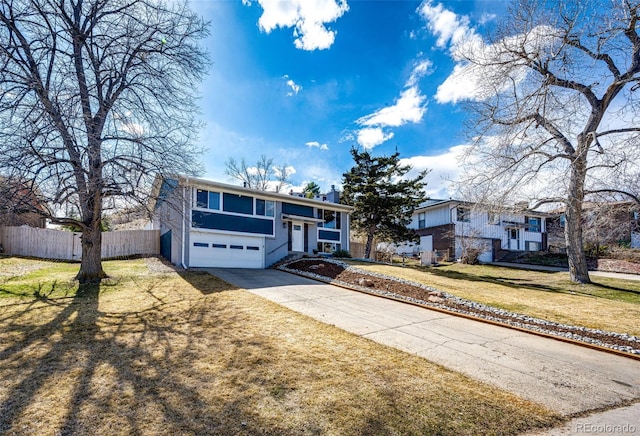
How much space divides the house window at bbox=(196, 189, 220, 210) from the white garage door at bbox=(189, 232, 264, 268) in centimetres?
142

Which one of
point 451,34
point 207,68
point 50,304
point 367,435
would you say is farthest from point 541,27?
point 50,304

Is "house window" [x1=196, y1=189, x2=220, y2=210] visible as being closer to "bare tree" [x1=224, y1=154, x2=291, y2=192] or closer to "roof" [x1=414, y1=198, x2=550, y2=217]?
"roof" [x1=414, y1=198, x2=550, y2=217]

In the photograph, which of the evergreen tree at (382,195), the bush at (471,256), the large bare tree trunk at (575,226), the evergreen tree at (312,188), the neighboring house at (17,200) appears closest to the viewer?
the neighboring house at (17,200)

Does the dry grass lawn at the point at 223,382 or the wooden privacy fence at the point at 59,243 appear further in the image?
the wooden privacy fence at the point at 59,243

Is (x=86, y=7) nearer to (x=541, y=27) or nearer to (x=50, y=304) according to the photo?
(x=50, y=304)

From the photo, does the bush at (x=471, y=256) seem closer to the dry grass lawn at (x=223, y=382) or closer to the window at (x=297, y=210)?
the window at (x=297, y=210)

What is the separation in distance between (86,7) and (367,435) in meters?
13.9

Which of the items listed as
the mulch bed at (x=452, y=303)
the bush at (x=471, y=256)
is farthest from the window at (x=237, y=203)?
the bush at (x=471, y=256)

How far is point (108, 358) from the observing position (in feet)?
15.0

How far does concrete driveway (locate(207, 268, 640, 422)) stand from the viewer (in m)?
4.00

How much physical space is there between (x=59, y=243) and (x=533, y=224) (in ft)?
123

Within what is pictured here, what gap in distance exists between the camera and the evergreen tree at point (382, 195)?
22.3 metres

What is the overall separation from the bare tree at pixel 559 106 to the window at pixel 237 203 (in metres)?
10.9

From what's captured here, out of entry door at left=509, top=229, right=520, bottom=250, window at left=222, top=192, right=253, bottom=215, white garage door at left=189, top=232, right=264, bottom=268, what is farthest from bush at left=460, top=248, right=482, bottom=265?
window at left=222, top=192, right=253, bottom=215
